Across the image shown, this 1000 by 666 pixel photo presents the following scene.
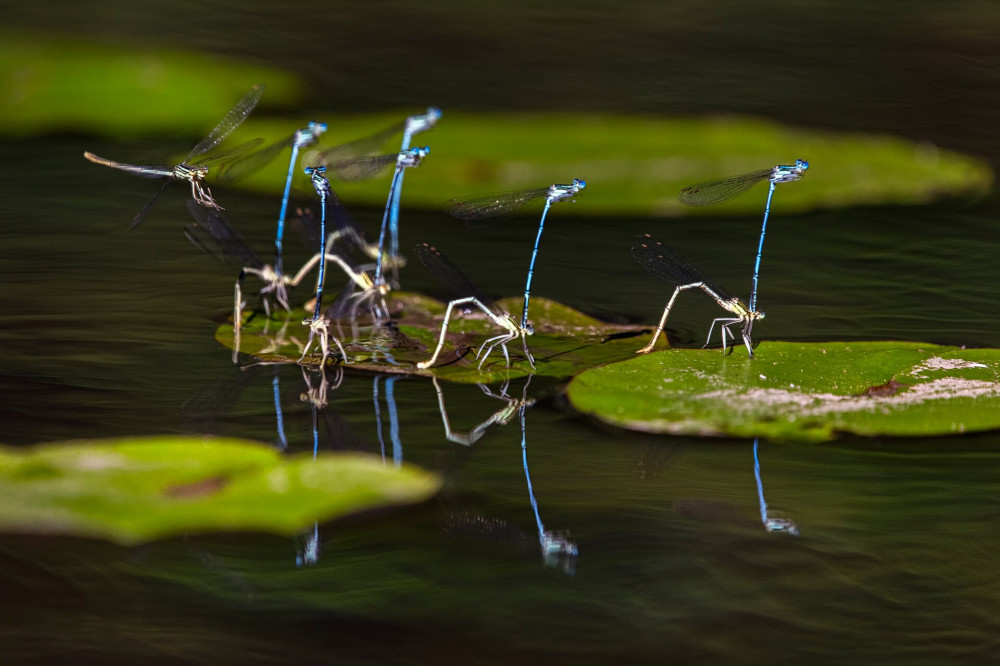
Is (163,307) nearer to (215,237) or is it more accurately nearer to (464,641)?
(215,237)

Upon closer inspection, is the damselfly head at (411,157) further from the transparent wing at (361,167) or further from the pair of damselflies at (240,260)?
the pair of damselflies at (240,260)

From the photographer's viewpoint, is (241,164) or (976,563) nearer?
(976,563)

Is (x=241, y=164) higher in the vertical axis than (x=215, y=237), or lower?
higher

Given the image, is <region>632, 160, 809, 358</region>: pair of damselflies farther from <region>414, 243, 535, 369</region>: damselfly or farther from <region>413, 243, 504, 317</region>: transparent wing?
<region>413, 243, 504, 317</region>: transparent wing

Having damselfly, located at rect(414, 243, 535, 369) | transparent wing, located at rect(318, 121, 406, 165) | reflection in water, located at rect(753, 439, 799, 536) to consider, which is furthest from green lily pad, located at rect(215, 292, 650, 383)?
reflection in water, located at rect(753, 439, 799, 536)


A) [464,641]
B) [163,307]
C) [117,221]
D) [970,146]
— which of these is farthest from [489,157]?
[464,641]

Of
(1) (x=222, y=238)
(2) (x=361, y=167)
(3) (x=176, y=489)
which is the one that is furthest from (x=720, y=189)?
(3) (x=176, y=489)

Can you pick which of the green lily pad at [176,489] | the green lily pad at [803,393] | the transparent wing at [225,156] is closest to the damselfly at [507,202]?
the green lily pad at [803,393]
